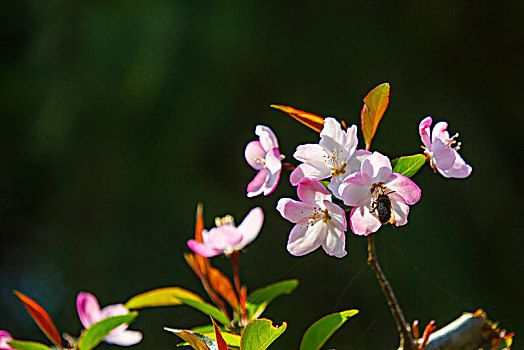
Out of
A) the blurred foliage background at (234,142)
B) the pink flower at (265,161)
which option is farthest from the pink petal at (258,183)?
the blurred foliage background at (234,142)

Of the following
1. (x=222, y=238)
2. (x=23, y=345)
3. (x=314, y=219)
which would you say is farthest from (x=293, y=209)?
(x=23, y=345)

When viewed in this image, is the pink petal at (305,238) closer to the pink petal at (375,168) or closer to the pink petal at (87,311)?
the pink petal at (375,168)

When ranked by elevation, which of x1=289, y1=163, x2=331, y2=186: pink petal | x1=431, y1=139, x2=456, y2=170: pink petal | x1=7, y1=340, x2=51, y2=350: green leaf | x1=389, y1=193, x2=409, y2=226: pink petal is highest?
x1=431, y1=139, x2=456, y2=170: pink petal

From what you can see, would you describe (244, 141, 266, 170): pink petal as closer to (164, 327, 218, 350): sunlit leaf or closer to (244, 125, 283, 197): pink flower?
(244, 125, 283, 197): pink flower

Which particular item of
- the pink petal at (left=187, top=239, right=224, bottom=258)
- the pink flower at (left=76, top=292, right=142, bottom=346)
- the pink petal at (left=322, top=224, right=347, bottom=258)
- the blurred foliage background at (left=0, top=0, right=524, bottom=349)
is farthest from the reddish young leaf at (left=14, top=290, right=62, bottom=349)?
the blurred foliage background at (left=0, top=0, right=524, bottom=349)

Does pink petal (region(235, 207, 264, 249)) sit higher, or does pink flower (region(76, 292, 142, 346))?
pink petal (region(235, 207, 264, 249))

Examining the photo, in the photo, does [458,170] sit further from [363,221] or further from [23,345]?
[23,345]
